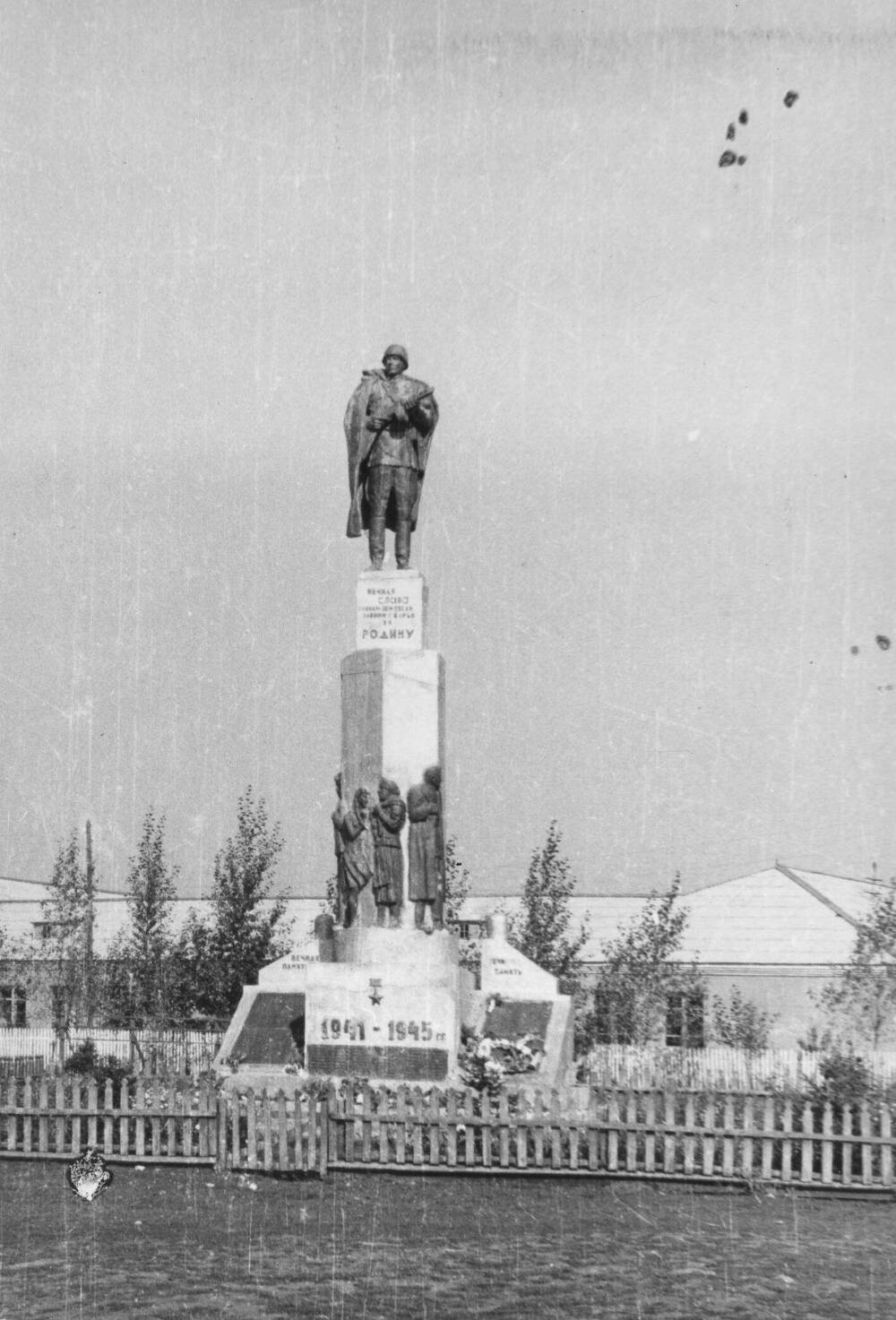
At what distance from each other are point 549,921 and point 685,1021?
151 inches

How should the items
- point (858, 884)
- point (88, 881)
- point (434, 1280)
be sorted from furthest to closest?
point (858, 884) < point (88, 881) < point (434, 1280)

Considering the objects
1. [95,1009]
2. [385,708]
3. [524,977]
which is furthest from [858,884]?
[385,708]

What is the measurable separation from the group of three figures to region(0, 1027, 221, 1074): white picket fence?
9017 mm

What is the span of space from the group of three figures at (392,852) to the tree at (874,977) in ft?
43.1

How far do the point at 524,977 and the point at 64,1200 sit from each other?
876 centimetres

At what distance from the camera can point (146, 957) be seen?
3275cm

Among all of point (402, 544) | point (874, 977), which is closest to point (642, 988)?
point (874, 977)

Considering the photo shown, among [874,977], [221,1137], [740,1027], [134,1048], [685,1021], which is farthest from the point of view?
[740,1027]

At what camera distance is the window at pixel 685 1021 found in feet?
110

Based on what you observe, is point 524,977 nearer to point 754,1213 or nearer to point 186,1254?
point 754,1213

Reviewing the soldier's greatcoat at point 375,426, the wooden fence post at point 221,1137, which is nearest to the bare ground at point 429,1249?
the wooden fence post at point 221,1137

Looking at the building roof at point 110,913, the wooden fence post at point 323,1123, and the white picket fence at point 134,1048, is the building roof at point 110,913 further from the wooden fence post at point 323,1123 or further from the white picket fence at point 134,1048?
the wooden fence post at point 323,1123

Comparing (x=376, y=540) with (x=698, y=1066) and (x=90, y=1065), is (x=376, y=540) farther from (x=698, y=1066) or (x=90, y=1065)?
(x=698, y=1066)

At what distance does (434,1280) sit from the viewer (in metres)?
9.83
